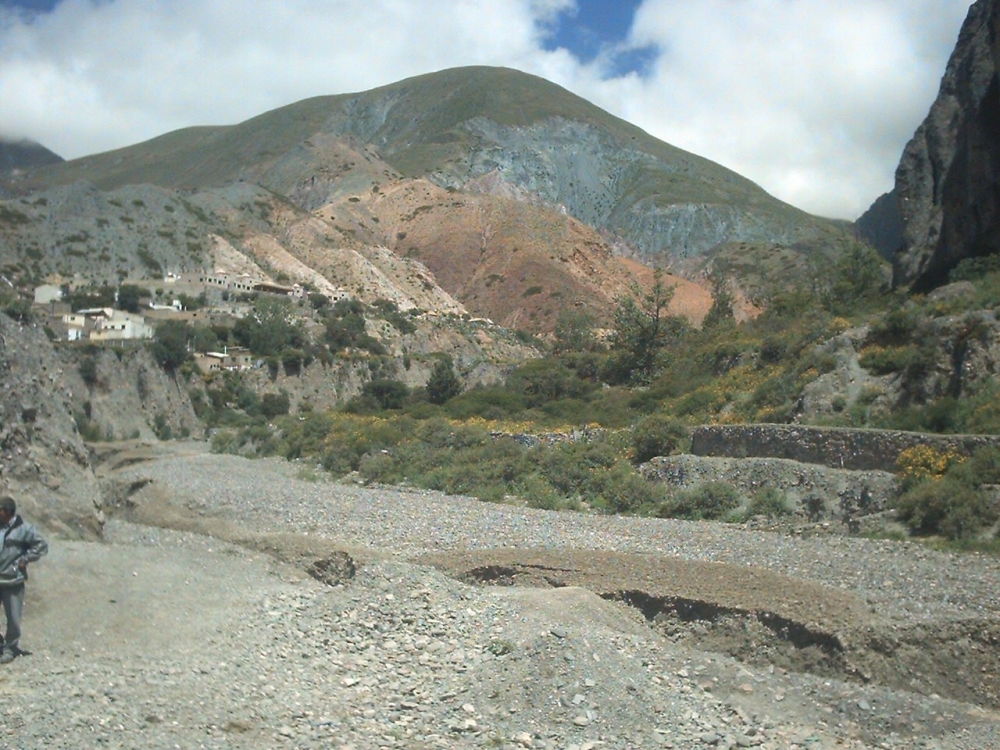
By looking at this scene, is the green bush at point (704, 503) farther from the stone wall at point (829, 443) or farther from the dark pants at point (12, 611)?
the dark pants at point (12, 611)

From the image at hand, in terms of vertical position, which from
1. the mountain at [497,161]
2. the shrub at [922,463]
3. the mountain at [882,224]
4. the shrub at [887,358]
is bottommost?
the shrub at [922,463]

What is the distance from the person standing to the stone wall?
1497 cm

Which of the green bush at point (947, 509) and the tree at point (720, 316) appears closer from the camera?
the green bush at point (947, 509)

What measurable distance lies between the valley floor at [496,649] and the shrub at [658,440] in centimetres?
1057

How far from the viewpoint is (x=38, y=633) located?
9.16 metres

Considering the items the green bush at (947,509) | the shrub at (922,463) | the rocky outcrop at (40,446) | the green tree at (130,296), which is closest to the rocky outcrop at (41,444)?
the rocky outcrop at (40,446)

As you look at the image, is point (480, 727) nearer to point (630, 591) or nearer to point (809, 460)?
point (630, 591)

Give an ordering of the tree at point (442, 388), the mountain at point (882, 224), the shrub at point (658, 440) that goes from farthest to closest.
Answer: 1. the mountain at point (882, 224)
2. the tree at point (442, 388)
3. the shrub at point (658, 440)

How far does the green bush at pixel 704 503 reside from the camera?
20.0 metres

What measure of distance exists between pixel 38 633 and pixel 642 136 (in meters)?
160

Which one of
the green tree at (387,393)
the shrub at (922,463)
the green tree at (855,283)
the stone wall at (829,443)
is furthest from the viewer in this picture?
the green tree at (387,393)

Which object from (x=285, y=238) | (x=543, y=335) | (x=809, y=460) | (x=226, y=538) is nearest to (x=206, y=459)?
(x=226, y=538)

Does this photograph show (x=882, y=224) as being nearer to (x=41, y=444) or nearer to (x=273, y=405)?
(x=273, y=405)

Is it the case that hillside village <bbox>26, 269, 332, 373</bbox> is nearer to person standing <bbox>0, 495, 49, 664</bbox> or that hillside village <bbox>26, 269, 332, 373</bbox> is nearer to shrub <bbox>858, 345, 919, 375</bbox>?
shrub <bbox>858, 345, 919, 375</bbox>
